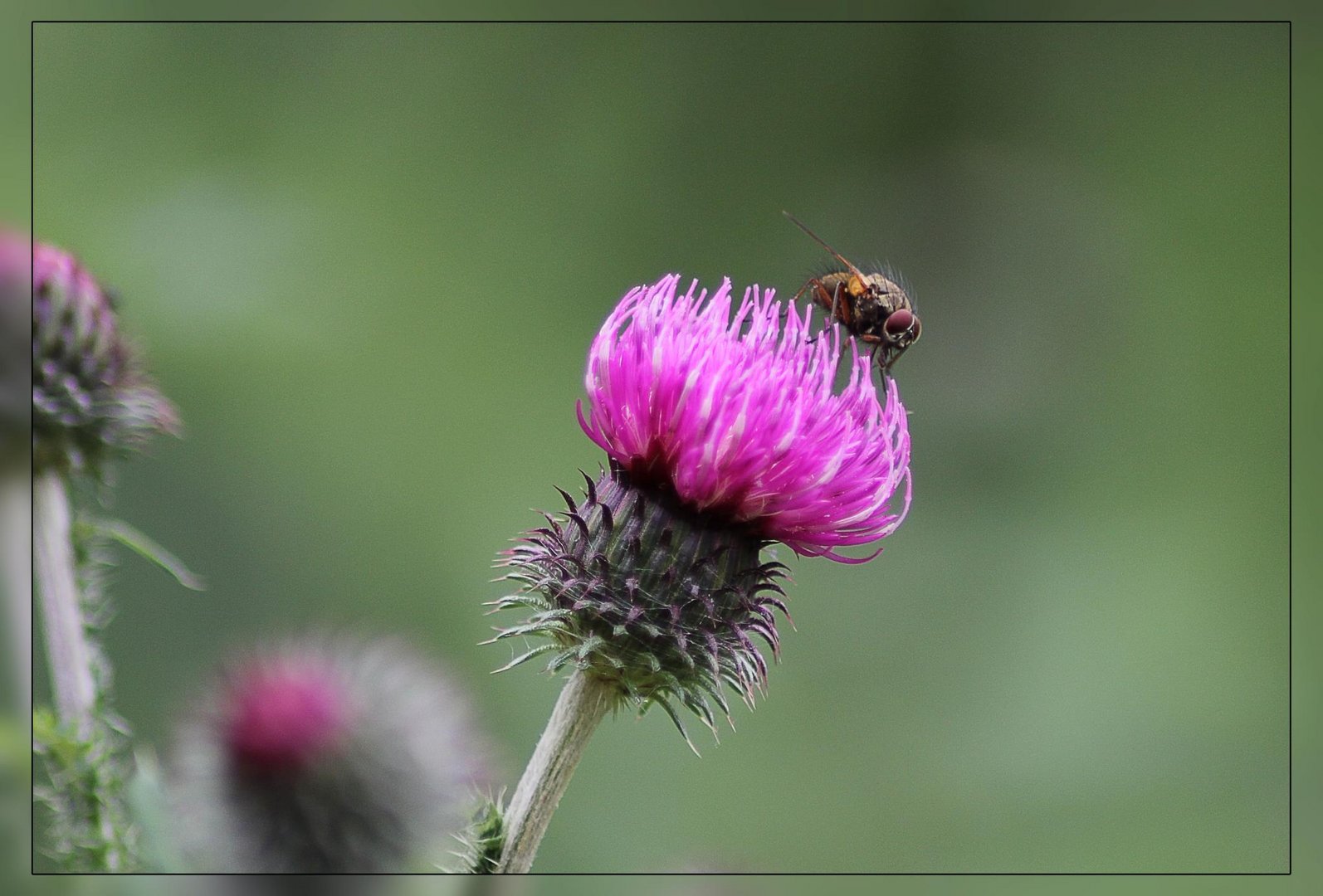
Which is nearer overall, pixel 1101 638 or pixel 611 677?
pixel 611 677

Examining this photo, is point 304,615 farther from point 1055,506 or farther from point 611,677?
point 1055,506

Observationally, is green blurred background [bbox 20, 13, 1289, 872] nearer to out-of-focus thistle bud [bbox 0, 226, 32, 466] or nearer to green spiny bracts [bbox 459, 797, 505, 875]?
out-of-focus thistle bud [bbox 0, 226, 32, 466]

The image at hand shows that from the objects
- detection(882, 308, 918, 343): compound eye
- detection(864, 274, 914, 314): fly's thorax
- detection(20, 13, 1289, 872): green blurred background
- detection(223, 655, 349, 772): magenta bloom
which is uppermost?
detection(20, 13, 1289, 872): green blurred background

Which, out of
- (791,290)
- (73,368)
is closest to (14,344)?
(73,368)

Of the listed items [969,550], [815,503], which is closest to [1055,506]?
[969,550]

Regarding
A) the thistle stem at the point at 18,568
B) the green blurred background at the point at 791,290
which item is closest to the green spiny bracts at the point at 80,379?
the thistle stem at the point at 18,568

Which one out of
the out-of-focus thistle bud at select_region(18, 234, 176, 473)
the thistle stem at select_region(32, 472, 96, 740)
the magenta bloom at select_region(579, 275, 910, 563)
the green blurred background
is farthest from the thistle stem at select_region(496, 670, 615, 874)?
the green blurred background
